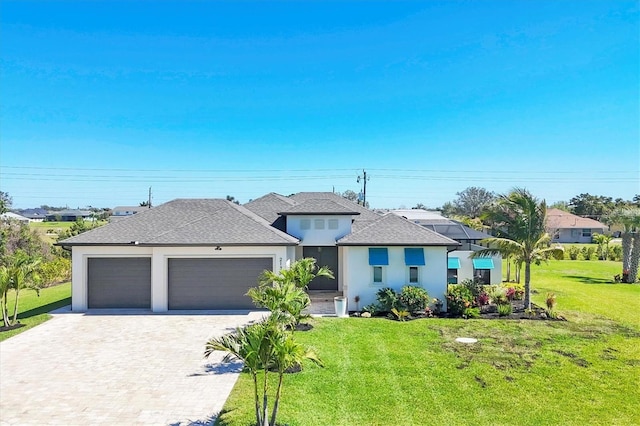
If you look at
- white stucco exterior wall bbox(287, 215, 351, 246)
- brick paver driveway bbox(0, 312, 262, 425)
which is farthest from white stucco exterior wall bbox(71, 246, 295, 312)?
white stucco exterior wall bbox(287, 215, 351, 246)

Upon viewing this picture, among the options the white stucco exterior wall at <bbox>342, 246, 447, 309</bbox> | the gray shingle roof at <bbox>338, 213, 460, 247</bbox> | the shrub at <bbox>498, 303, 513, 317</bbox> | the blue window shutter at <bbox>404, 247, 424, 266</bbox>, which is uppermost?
the gray shingle roof at <bbox>338, 213, 460, 247</bbox>

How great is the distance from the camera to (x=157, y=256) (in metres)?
19.9

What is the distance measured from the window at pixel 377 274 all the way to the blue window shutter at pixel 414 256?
1447 millimetres

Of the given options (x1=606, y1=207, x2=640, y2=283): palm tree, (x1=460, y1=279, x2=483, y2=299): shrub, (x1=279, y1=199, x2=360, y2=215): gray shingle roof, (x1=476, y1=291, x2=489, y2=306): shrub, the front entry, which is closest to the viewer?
(x1=476, y1=291, x2=489, y2=306): shrub

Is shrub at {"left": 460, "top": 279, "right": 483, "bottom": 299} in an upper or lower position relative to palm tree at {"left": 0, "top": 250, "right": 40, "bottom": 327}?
lower

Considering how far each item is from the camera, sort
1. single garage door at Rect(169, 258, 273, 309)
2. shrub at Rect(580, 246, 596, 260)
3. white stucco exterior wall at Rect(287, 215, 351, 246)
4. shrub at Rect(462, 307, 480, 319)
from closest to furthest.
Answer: shrub at Rect(462, 307, 480, 319) < single garage door at Rect(169, 258, 273, 309) < white stucco exterior wall at Rect(287, 215, 351, 246) < shrub at Rect(580, 246, 596, 260)

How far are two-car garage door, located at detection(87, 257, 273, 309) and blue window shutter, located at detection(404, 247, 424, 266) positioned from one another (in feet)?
27.4

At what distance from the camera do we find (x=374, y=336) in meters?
15.6

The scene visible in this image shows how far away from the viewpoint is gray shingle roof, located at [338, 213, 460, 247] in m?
20.0

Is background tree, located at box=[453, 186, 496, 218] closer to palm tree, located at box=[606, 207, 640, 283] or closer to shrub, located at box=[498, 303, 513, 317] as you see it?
palm tree, located at box=[606, 207, 640, 283]

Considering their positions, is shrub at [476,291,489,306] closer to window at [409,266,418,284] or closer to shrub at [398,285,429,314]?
shrub at [398,285,429,314]

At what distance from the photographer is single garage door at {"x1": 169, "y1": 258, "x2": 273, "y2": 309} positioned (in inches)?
793

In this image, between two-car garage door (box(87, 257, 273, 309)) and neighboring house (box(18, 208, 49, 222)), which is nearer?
two-car garage door (box(87, 257, 273, 309))

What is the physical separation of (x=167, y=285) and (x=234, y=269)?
139 inches
